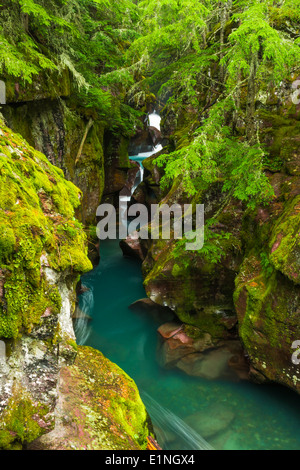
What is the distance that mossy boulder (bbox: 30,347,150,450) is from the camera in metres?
4.00

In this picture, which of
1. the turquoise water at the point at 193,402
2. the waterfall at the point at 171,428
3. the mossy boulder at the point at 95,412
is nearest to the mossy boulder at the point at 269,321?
the turquoise water at the point at 193,402

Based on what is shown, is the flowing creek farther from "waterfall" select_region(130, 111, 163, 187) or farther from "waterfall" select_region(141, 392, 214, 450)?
"waterfall" select_region(130, 111, 163, 187)

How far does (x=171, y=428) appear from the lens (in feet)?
22.9

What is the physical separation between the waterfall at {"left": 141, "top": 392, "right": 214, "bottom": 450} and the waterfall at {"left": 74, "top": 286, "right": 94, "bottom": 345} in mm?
3577

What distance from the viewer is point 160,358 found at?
29.9 feet

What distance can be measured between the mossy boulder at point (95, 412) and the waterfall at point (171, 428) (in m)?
2.16

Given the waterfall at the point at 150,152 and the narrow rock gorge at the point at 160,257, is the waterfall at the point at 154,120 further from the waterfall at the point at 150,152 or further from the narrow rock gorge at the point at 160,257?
the narrow rock gorge at the point at 160,257

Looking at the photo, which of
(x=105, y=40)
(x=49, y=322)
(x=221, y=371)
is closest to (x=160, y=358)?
(x=221, y=371)

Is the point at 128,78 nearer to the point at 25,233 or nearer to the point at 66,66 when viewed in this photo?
the point at 66,66

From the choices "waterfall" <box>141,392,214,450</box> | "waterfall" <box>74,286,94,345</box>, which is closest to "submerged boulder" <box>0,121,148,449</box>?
"waterfall" <box>141,392,214,450</box>

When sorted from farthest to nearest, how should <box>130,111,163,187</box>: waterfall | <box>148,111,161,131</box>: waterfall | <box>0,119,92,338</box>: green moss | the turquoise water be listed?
<box>148,111,161,131</box>: waterfall < <box>130,111,163,187</box>: waterfall < the turquoise water < <box>0,119,92,338</box>: green moss

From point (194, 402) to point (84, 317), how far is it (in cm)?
551

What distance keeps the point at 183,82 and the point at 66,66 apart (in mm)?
4224

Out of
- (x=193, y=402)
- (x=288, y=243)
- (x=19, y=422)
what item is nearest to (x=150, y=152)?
(x=288, y=243)
